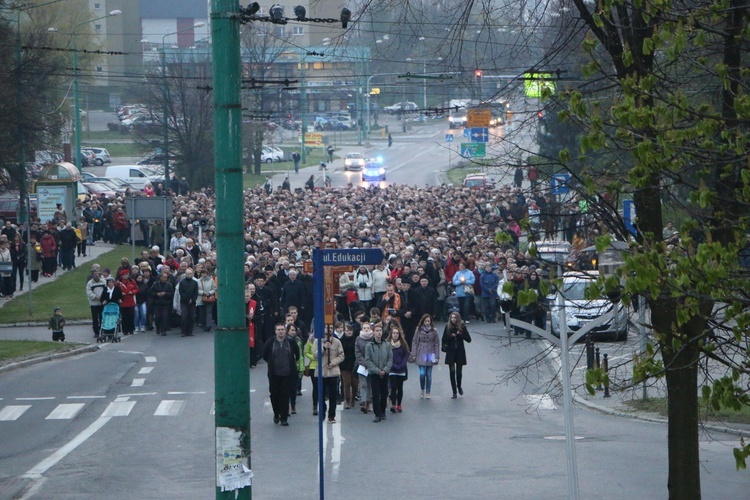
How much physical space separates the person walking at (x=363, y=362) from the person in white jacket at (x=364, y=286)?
302 inches

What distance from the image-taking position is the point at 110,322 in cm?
2752

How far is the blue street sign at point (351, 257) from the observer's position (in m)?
11.6

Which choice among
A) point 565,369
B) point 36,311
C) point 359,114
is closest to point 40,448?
point 565,369

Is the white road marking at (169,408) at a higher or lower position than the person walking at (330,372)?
lower

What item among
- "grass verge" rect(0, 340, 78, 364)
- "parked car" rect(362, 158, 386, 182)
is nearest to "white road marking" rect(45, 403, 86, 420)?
"grass verge" rect(0, 340, 78, 364)

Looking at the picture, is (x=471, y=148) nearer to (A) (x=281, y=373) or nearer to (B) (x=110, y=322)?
(B) (x=110, y=322)

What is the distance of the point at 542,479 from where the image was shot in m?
14.5

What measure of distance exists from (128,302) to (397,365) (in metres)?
11.0

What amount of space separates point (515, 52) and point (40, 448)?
9.19 metres

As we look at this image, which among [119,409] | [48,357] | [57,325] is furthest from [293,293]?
[119,409]

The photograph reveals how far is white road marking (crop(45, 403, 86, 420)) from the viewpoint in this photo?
18.8 metres

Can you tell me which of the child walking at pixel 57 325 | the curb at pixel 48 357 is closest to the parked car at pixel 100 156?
the child walking at pixel 57 325

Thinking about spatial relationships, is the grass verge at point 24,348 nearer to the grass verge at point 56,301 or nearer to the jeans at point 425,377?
the grass verge at point 56,301

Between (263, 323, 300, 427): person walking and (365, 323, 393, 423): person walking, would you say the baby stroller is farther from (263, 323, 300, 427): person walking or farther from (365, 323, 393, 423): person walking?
(365, 323, 393, 423): person walking
